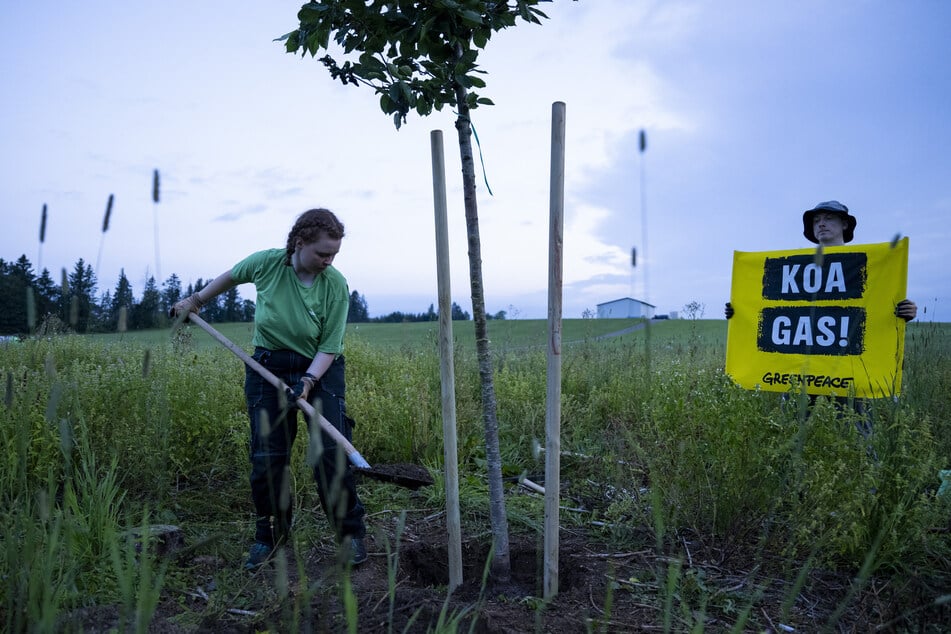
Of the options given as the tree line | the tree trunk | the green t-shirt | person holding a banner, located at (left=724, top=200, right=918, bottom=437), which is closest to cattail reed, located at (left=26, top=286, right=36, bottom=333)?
the tree line

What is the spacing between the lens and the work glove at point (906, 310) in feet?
13.5

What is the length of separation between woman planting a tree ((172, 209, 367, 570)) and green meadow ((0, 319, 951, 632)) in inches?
13.9

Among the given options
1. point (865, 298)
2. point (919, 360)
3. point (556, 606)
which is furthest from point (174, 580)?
point (919, 360)

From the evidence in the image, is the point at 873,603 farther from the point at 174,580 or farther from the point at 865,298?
the point at 174,580

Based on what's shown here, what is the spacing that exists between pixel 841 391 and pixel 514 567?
2.65m

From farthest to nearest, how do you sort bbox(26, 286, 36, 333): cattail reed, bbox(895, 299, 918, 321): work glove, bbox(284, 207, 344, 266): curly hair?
bbox(895, 299, 918, 321): work glove, bbox(284, 207, 344, 266): curly hair, bbox(26, 286, 36, 333): cattail reed

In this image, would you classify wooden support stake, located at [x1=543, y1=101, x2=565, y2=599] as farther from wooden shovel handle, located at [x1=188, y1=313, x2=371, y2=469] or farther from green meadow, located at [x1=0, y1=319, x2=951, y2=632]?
wooden shovel handle, located at [x1=188, y1=313, x2=371, y2=469]

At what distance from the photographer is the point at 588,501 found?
14.2 ft

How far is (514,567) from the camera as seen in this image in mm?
3289

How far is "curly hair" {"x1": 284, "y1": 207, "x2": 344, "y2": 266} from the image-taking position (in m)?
3.39

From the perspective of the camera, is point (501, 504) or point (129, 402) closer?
point (501, 504)

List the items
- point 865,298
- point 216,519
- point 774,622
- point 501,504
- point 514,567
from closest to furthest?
point 774,622, point 501,504, point 514,567, point 216,519, point 865,298

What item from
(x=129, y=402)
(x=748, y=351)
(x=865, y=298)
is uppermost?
(x=865, y=298)

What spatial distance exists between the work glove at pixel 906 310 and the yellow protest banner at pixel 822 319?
2.5 inches
